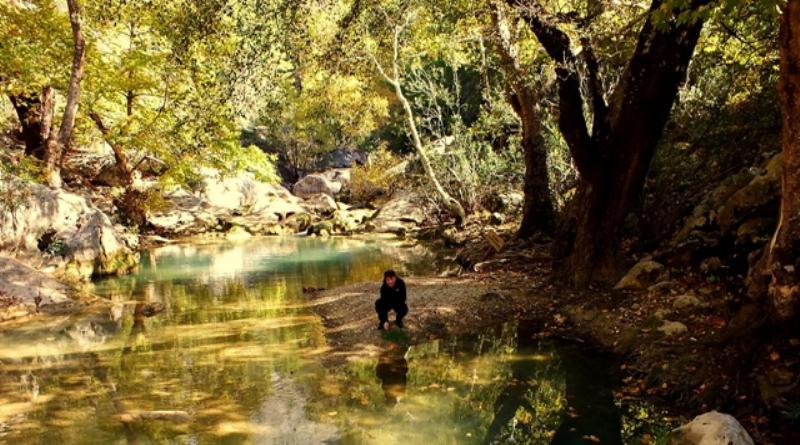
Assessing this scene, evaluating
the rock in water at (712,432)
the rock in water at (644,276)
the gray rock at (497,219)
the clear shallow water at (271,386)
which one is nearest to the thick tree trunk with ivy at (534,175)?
the gray rock at (497,219)

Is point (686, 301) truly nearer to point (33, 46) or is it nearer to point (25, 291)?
point (25, 291)

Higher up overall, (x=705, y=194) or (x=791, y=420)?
(x=705, y=194)

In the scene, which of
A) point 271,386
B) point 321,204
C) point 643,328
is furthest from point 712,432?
point 321,204

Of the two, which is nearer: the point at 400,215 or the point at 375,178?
the point at 400,215

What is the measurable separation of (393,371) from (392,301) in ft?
5.55

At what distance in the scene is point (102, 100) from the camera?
76.6 feet

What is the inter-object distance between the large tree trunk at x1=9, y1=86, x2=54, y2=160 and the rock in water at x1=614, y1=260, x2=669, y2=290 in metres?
19.4

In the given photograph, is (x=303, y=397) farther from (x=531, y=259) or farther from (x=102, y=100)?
(x=102, y=100)

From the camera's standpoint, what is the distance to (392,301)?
33.2 ft

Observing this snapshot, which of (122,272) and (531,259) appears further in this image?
(122,272)

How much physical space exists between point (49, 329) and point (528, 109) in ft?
41.6

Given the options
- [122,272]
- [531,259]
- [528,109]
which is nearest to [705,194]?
[531,259]

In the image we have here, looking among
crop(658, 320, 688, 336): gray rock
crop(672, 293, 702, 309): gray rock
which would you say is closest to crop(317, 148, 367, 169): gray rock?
crop(672, 293, 702, 309): gray rock

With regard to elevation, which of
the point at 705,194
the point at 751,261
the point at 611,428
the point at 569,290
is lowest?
the point at 611,428
